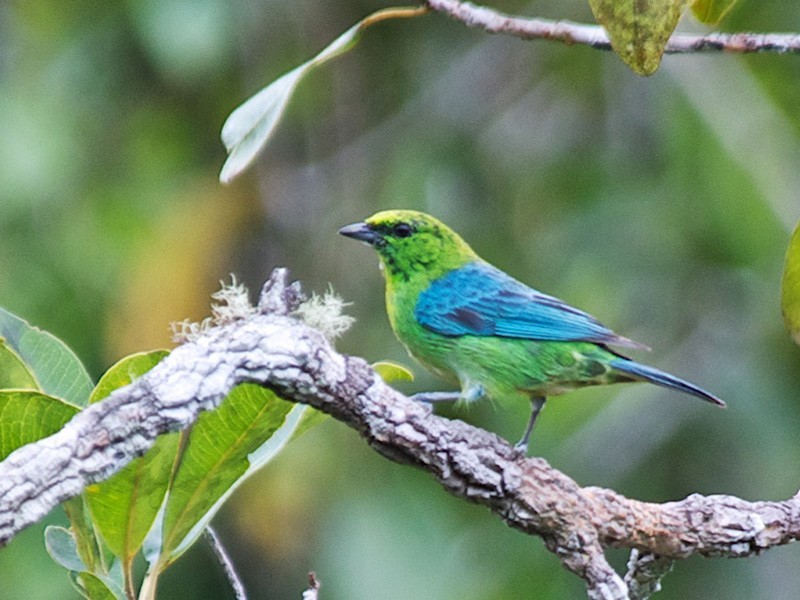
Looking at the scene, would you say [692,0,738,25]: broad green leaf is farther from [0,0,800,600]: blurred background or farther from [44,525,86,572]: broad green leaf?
[0,0,800,600]: blurred background

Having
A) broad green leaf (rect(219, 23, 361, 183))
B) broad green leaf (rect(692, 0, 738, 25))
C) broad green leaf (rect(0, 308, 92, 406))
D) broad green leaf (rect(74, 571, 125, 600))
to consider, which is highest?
broad green leaf (rect(692, 0, 738, 25))

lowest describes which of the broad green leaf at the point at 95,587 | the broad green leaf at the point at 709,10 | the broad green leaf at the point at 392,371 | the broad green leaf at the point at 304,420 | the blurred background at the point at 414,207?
the blurred background at the point at 414,207

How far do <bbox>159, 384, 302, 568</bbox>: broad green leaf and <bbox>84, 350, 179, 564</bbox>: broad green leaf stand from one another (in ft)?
0.13

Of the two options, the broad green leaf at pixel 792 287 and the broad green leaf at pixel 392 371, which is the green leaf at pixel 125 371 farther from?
the broad green leaf at pixel 792 287

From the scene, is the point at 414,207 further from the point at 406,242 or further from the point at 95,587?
the point at 95,587

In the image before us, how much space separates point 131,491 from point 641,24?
1148mm

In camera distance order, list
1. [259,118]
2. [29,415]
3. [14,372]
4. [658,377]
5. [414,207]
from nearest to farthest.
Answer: [29,415] → [14,372] → [259,118] → [658,377] → [414,207]

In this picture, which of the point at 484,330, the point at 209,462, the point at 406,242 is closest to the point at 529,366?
the point at 484,330

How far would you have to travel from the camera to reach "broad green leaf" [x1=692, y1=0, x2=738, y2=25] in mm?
2568

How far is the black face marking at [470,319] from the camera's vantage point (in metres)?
3.43

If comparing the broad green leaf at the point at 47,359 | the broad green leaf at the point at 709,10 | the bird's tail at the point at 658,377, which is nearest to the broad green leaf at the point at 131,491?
the broad green leaf at the point at 47,359

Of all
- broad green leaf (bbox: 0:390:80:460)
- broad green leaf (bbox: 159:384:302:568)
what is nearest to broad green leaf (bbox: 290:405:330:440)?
broad green leaf (bbox: 159:384:302:568)

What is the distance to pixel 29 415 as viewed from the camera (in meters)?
1.97

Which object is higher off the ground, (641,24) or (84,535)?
(641,24)
